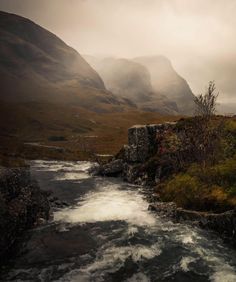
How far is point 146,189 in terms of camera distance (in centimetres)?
4503

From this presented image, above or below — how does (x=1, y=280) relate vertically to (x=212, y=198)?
below

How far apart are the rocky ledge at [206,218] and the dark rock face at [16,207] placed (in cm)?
1062

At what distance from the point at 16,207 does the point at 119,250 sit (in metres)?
8.30

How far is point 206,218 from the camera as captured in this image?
27969 millimetres

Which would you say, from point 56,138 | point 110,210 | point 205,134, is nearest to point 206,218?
point 110,210

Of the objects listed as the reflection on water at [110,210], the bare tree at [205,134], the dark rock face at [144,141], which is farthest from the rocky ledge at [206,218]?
the dark rock face at [144,141]

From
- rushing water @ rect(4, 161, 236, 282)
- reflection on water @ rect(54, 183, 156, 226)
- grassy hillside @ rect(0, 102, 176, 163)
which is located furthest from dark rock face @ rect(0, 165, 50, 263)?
grassy hillside @ rect(0, 102, 176, 163)

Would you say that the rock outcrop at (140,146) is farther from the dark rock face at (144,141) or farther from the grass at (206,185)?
the grass at (206,185)

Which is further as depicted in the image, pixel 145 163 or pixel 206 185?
pixel 145 163

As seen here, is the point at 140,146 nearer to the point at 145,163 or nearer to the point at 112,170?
the point at 145,163

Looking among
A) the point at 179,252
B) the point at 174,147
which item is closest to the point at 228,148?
the point at 174,147

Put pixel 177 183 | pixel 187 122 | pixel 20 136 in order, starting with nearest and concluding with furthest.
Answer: pixel 177 183 → pixel 187 122 → pixel 20 136

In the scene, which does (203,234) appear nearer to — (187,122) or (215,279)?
(215,279)

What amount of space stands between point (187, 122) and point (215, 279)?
3856cm
